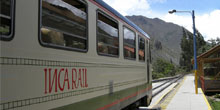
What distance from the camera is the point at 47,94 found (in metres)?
3.02

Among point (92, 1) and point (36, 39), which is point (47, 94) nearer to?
point (36, 39)

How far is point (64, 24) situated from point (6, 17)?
1.19 m

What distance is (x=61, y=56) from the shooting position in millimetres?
3365

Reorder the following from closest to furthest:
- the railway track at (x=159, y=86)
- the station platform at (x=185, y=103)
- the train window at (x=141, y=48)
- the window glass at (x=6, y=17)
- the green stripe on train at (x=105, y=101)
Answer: the window glass at (x=6, y=17) < the green stripe on train at (x=105, y=101) < the train window at (x=141, y=48) < the station platform at (x=185, y=103) < the railway track at (x=159, y=86)

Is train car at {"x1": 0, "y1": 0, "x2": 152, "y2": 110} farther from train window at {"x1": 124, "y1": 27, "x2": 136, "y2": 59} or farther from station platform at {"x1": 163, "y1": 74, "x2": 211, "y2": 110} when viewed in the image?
station platform at {"x1": 163, "y1": 74, "x2": 211, "y2": 110}

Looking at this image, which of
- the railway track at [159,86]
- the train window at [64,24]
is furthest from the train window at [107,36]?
the railway track at [159,86]

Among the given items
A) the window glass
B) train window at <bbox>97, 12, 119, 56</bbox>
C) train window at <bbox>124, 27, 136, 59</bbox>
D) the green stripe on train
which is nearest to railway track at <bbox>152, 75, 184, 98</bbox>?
train window at <bbox>124, 27, 136, 59</bbox>

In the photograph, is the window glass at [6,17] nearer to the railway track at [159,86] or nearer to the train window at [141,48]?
the train window at [141,48]

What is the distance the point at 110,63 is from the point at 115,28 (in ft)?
3.28

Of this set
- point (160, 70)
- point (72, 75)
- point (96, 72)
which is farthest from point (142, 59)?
point (160, 70)

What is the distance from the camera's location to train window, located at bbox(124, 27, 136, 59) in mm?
6582

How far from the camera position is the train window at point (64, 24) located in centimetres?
316

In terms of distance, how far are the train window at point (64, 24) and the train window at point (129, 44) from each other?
8.13ft

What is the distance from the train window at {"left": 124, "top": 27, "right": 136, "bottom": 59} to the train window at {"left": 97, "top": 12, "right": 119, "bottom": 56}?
0.72 m
